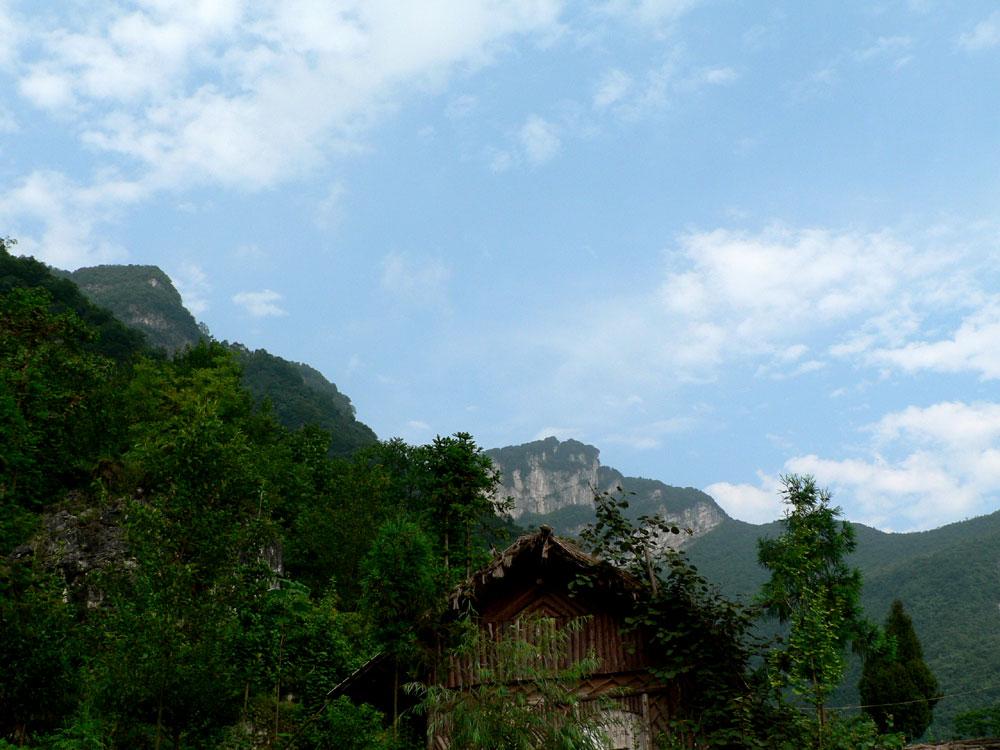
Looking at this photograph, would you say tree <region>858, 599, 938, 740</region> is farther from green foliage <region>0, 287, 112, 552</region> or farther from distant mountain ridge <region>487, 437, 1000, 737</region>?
green foliage <region>0, 287, 112, 552</region>

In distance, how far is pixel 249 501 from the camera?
1628 centimetres

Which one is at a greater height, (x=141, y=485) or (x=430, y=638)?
(x=141, y=485)

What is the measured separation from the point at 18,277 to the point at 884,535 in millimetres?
131902

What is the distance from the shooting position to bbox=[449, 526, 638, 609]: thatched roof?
1269cm

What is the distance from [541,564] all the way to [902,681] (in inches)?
1294

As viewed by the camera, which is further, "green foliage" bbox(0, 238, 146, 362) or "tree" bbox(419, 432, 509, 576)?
"green foliage" bbox(0, 238, 146, 362)

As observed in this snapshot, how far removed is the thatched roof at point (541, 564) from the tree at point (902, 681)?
91.7ft

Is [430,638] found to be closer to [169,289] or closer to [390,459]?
[390,459]

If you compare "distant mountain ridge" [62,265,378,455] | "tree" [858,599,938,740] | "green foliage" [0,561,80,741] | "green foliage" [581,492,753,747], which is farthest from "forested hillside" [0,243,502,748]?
"distant mountain ridge" [62,265,378,455]

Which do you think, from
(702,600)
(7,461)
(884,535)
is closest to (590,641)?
(702,600)

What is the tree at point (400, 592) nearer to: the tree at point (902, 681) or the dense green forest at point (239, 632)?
the dense green forest at point (239, 632)

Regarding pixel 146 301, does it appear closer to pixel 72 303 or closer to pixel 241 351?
pixel 241 351

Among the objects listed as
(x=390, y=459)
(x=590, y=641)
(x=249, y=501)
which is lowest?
(x=590, y=641)

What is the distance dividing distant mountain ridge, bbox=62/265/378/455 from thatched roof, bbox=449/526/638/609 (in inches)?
2639
